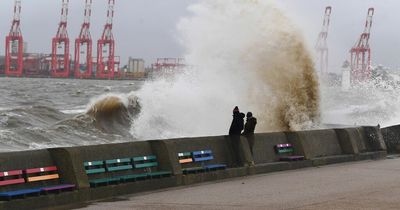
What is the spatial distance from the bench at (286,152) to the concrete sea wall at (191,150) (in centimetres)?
10

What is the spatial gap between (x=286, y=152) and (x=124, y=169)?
5008 millimetres

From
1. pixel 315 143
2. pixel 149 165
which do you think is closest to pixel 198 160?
pixel 149 165

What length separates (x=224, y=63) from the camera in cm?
2620

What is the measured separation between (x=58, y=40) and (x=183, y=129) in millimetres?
143763

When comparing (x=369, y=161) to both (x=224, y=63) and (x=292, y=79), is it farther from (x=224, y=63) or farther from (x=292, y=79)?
(x=224, y=63)

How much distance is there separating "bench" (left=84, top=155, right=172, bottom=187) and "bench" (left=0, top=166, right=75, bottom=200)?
633 millimetres

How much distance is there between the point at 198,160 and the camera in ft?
43.5

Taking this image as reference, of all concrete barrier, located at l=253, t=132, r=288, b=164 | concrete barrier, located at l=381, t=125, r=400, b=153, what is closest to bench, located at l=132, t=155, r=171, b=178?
concrete barrier, located at l=253, t=132, r=288, b=164

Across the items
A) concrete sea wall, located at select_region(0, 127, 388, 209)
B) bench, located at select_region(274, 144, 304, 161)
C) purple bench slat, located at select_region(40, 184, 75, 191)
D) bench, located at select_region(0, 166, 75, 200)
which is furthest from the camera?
bench, located at select_region(274, 144, 304, 161)

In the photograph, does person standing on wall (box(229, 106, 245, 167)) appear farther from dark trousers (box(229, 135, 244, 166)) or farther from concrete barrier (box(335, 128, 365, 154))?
concrete barrier (box(335, 128, 365, 154))

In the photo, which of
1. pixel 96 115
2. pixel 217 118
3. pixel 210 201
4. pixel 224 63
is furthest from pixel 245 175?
pixel 96 115

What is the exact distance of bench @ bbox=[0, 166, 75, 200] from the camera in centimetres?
950

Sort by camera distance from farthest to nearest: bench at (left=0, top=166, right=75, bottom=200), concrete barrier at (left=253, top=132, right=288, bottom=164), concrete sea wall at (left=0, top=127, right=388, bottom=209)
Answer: concrete barrier at (left=253, top=132, right=288, bottom=164), concrete sea wall at (left=0, top=127, right=388, bottom=209), bench at (left=0, top=166, right=75, bottom=200)

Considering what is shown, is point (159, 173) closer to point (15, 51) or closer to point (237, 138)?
point (237, 138)
